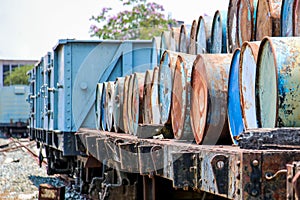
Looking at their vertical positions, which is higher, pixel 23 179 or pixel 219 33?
pixel 219 33

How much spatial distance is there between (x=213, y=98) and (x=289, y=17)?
718 millimetres

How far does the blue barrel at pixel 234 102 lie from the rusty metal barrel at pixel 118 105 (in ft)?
11.6

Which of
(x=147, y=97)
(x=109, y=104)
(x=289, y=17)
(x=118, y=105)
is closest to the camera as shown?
(x=289, y=17)

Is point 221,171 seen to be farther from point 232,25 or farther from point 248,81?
point 232,25

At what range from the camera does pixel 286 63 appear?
3193 mm

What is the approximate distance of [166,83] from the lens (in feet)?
17.9

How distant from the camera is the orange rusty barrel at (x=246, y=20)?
14.5 feet

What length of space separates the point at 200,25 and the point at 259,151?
3.28 metres

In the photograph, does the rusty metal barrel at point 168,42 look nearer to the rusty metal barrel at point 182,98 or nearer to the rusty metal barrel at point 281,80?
the rusty metal barrel at point 182,98

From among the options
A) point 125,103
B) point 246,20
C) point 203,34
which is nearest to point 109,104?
point 125,103

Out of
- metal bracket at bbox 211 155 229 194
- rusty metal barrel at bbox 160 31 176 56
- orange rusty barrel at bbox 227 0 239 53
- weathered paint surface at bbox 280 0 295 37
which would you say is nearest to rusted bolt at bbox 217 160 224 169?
metal bracket at bbox 211 155 229 194

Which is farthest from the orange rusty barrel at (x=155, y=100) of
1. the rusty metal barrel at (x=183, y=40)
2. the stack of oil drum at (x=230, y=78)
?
the rusty metal barrel at (x=183, y=40)

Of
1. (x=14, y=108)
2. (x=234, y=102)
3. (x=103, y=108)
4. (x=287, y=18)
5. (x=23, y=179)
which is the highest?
(x=287, y=18)

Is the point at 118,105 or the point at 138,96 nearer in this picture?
the point at 138,96
